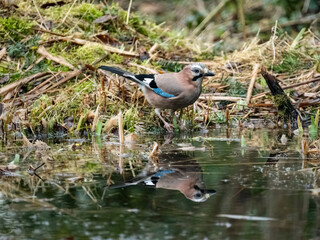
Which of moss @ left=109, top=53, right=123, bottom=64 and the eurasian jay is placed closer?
the eurasian jay

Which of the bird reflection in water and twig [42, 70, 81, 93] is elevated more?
twig [42, 70, 81, 93]

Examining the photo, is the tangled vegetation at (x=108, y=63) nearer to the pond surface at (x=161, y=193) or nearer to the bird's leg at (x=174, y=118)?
the bird's leg at (x=174, y=118)

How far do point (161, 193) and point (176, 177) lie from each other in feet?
1.41

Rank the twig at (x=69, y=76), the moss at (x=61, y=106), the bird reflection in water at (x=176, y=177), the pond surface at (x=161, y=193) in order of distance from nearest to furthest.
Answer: the pond surface at (x=161, y=193), the bird reflection in water at (x=176, y=177), the moss at (x=61, y=106), the twig at (x=69, y=76)

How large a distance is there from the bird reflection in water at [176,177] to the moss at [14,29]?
159 inches

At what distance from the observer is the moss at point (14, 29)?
7904 mm

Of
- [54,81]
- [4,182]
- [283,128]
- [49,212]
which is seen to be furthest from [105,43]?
[49,212]

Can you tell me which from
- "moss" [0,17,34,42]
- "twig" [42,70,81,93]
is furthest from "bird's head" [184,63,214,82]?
"moss" [0,17,34,42]

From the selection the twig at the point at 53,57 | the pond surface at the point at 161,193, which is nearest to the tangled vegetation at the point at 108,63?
the twig at the point at 53,57

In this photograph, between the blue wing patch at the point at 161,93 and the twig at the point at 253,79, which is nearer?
the blue wing patch at the point at 161,93

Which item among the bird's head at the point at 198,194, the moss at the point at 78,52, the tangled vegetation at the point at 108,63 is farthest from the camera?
the moss at the point at 78,52

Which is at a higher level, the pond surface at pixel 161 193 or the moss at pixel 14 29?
the moss at pixel 14 29

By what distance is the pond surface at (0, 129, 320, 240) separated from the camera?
2.75 m

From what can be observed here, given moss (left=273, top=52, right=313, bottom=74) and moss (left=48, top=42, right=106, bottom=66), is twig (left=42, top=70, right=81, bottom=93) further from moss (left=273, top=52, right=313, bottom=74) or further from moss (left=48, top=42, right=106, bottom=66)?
moss (left=273, top=52, right=313, bottom=74)
